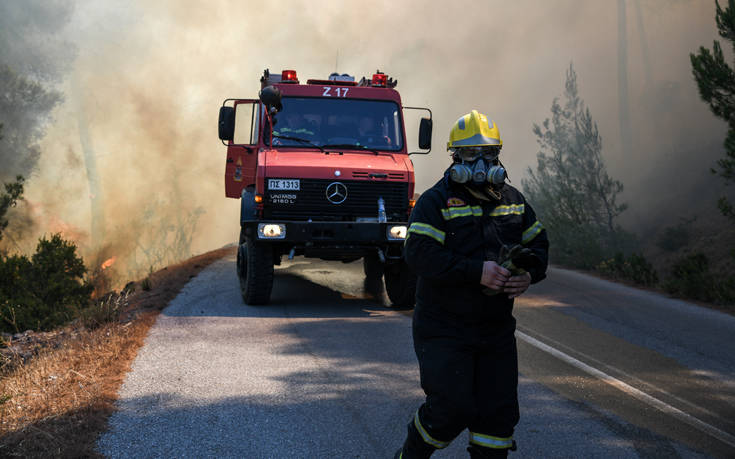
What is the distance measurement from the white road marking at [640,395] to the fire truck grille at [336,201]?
237 centimetres

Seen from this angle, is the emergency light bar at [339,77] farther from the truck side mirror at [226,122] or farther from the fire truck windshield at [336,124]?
the truck side mirror at [226,122]

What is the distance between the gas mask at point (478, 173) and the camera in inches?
121

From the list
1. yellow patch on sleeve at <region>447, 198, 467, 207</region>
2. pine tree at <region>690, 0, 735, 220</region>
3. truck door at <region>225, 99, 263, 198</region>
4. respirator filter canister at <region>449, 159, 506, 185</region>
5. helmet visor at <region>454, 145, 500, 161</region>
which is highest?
pine tree at <region>690, 0, 735, 220</region>

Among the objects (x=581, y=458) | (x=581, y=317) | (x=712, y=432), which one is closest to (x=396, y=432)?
(x=581, y=458)

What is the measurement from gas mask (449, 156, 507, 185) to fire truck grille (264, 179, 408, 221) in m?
4.99

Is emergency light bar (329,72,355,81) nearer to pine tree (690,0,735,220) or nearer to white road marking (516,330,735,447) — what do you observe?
white road marking (516,330,735,447)

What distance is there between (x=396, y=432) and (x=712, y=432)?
2.02m

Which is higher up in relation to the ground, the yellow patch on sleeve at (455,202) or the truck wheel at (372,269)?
the yellow patch on sleeve at (455,202)

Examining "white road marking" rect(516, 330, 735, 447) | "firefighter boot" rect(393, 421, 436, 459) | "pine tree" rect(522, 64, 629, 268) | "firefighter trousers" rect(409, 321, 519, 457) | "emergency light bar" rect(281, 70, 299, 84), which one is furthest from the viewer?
"pine tree" rect(522, 64, 629, 268)

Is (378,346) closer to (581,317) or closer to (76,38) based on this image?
(581,317)

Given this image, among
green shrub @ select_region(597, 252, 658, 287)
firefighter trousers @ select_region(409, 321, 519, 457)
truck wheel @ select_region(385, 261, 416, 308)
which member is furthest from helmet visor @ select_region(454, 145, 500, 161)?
green shrub @ select_region(597, 252, 658, 287)

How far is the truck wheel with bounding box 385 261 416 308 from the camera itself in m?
8.58

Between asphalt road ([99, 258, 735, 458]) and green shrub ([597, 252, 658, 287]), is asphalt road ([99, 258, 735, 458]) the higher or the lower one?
the lower one

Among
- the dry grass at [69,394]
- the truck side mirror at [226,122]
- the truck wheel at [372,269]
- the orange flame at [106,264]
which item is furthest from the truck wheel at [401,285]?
the orange flame at [106,264]
